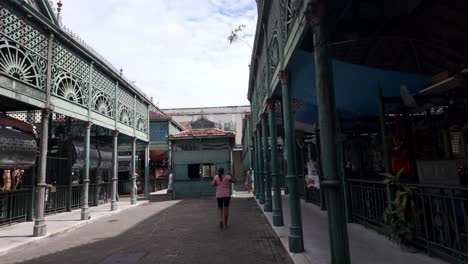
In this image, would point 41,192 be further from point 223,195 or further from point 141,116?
point 141,116

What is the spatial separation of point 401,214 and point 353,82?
2689 mm

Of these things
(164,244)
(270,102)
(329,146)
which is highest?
(270,102)

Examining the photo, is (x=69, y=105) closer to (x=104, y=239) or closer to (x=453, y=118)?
(x=104, y=239)

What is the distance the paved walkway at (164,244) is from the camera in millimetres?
6295

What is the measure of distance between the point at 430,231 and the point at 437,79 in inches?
103

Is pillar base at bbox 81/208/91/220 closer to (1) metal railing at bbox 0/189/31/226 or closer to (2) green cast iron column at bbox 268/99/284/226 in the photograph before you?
(1) metal railing at bbox 0/189/31/226

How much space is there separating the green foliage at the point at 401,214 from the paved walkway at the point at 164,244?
183 centimetres

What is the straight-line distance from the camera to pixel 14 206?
11.1 m

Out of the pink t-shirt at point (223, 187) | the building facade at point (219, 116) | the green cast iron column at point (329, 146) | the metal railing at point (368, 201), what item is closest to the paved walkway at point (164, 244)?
the pink t-shirt at point (223, 187)

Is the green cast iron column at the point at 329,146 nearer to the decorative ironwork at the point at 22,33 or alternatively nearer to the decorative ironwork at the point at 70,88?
the decorative ironwork at the point at 22,33

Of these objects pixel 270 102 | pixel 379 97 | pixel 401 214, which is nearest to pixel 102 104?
pixel 270 102

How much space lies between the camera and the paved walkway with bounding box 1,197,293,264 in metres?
6.30

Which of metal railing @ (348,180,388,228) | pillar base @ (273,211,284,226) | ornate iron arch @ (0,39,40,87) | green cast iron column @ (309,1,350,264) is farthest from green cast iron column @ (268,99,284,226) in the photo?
ornate iron arch @ (0,39,40,87)

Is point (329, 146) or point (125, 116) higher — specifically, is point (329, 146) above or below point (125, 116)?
below
